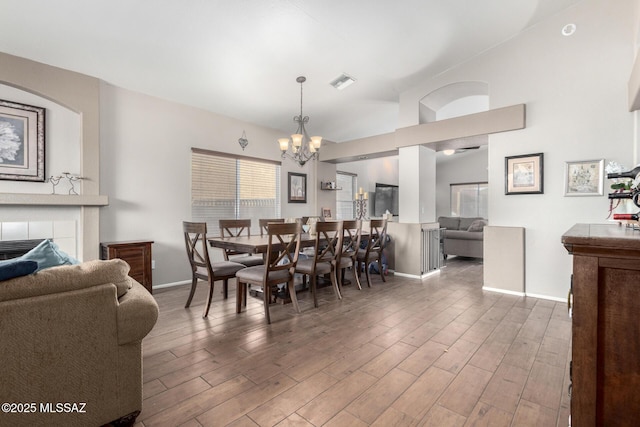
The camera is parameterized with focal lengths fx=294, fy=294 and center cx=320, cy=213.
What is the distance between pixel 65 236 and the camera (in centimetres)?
343

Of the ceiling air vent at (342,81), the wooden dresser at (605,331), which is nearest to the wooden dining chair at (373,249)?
the ceiling air vent at (342,81)

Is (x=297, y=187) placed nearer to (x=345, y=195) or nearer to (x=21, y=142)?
(x=345, y=195)

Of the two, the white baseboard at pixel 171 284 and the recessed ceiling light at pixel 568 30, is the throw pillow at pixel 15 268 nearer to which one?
the white baseboard at pixel 171 284

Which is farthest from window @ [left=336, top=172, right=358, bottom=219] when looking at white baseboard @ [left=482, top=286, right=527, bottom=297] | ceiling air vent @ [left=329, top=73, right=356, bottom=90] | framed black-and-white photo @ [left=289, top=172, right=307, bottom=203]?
white baseboard @ [left=482, top=286, right=527, bottom=297]

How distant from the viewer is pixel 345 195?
762cm

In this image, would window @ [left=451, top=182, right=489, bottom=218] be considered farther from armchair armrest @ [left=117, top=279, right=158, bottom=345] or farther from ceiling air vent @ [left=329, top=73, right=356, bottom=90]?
armchair armrest @ [left=117, top=279, right=158, bottom=345]

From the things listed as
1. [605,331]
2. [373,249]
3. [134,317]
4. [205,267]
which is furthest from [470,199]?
[134,317]

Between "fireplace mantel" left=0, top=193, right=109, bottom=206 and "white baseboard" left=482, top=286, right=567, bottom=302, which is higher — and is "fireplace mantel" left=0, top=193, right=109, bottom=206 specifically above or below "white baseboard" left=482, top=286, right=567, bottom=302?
above

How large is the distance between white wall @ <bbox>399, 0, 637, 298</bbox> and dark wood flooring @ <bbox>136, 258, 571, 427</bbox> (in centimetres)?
94

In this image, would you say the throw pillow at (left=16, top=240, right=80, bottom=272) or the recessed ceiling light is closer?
the throw pillow at (left=16, top=240, right=80, bottom=272)

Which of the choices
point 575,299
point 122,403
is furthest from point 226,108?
point 575,299

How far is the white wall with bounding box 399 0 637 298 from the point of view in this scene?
3.30m

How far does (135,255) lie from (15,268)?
2623 millimetres

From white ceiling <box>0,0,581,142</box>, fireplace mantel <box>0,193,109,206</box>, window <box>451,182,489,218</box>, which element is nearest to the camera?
white ceiling <box>0,0,581,142</box>
